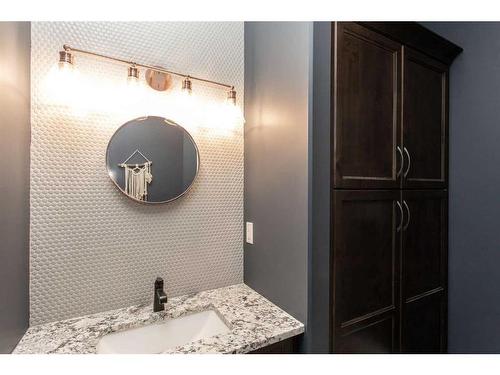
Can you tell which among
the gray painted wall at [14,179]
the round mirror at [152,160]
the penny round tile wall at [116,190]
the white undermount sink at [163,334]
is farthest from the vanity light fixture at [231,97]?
the white undermount sink at [163,334]

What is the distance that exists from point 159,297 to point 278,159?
795mm

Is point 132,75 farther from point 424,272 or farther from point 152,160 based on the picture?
point 424,272

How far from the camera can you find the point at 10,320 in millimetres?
804

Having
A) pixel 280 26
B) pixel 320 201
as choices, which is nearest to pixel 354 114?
pixel 320 201

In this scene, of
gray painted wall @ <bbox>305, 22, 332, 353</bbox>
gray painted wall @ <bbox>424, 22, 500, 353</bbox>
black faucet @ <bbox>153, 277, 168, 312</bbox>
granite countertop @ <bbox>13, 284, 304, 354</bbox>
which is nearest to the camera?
granite countertop @ <bbox>13, 284, 304, 354</bbox>

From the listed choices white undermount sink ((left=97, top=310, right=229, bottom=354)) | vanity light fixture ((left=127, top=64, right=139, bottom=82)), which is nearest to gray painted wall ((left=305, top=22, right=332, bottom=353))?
white undermount sink ((left=97, top=310, right=229, bottom=354))

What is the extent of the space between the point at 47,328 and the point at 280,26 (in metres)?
1.58

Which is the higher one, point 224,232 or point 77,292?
point 224,232

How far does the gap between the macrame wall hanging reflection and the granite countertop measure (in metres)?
0.51

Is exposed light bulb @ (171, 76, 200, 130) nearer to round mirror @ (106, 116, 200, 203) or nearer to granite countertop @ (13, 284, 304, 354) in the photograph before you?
round mirror @ (106, 116, 200, 203)

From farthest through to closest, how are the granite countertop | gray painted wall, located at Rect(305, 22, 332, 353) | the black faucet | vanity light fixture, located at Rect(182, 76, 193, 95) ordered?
vanity light fixture, located at Rect(182, 76, 193, 95) < the black faucet < gray painted wall, located at Rect(305, 22, 332, 353) < the granite countertop

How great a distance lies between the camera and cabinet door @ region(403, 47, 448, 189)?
4.07ft
